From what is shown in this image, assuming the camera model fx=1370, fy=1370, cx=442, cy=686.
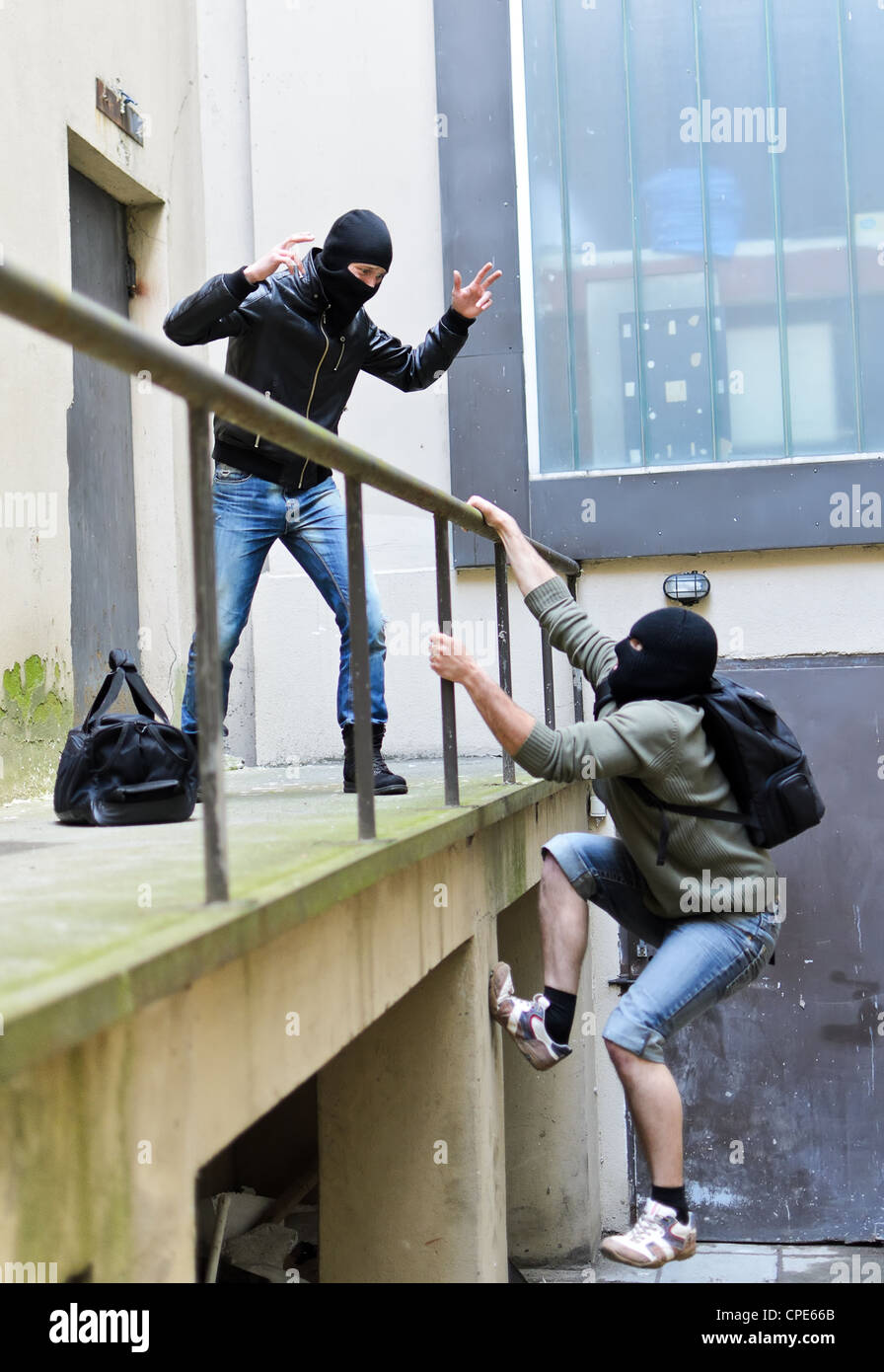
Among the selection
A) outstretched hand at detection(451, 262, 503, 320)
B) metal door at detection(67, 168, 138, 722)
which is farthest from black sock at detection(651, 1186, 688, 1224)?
metal door at detection(67, 168, 138, 722)

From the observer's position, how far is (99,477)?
6098 mm

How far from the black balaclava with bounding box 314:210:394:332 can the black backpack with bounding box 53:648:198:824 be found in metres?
1.42

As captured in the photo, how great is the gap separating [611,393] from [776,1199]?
396cm

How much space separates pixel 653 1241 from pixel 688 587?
3.69 meters

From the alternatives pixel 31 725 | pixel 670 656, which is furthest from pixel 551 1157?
pixel 670 656

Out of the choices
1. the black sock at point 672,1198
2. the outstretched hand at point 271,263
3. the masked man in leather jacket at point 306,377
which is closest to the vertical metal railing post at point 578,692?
the masked man in leather jacket at point 306,377

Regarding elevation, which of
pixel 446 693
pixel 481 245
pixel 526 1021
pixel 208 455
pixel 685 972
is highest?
pixel 481 245

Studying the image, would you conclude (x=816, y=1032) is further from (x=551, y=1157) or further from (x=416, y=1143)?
(x=416, y=1143)

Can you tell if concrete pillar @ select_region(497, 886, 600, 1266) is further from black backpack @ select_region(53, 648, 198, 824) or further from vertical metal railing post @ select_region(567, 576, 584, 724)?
black backpack @ select_region(53, 648, 198, 824)

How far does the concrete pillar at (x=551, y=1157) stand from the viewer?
6406 millimetres

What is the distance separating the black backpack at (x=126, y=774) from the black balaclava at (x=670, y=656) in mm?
1310

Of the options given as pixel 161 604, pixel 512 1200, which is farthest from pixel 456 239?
pixel 512 1200

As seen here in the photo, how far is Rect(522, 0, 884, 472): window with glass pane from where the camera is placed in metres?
6.55

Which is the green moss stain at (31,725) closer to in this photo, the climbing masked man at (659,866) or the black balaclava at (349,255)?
the black balaclava at (349,255)
